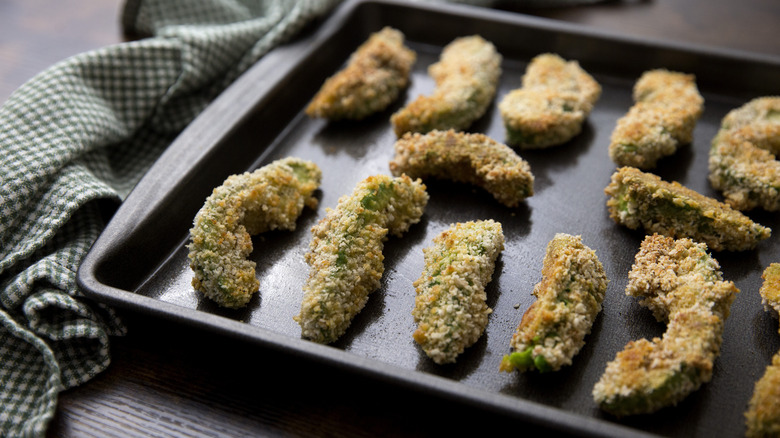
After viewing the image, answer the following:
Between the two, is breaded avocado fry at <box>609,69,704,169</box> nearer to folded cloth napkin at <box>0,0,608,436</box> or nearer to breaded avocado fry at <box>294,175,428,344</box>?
breaded avocado fry at <box>294,175,428,344</box>

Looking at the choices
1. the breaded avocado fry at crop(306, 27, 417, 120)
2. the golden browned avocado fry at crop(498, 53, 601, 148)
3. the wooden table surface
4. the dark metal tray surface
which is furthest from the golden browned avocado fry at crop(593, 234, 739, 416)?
the breaded avocado fry at crop(306, 27, 417, 120)

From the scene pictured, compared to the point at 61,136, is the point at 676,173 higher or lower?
lower

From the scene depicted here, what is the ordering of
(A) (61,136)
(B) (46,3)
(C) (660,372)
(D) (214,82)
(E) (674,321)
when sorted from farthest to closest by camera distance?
(B) (46,3), (D) (214,82), (A) (61,136), (E) (674,321), (C) (660,372)

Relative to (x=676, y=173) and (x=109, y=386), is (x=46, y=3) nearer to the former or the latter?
(x=109, y=386)

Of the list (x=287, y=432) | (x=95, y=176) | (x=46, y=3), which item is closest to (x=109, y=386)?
(x=287, y=432)

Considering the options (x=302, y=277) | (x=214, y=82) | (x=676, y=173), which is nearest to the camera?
(x=302, y=277)

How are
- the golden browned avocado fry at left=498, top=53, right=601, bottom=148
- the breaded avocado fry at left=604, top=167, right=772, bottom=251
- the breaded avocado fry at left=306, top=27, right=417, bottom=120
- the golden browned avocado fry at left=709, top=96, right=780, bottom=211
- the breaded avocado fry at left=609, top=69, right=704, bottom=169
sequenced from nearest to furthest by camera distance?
the breaded avocado fry at left=604, top=167, right=772, bottom=251 < the golden browned avocado fry at left=709, top=96, right=780, bottom=211 < the breaded avocado fry at left=609, top=69, right=704, bottom=169 < the golden browned avocado fry at left=498, top=53, right=601, bottom=148 < the breaded avocado fry at left=306, top=27, right=417, bottom=120

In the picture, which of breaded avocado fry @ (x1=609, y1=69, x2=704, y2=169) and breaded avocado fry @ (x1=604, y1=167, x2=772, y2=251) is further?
breaded avocado fry @ (x1=609, y1=69, x2=704, y2=169)
